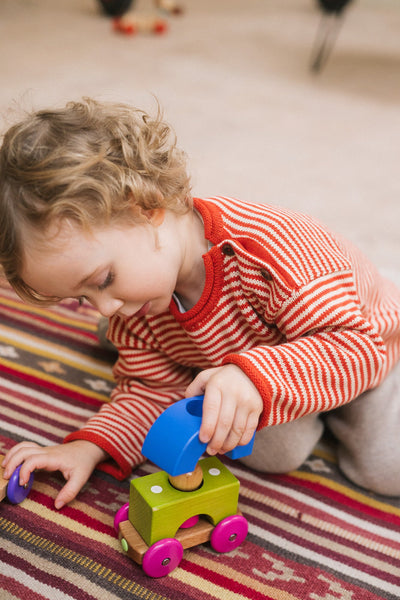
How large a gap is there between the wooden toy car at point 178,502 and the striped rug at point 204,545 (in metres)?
0.03

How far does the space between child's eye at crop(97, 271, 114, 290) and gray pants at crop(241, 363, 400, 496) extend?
339 mm

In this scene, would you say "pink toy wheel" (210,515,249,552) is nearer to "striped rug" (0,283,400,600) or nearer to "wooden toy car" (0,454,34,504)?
"striped rug" (0,283,400,600)

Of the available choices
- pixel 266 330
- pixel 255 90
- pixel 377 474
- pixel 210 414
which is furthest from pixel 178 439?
pixel 255 90

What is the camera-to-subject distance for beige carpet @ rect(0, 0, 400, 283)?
185 cm

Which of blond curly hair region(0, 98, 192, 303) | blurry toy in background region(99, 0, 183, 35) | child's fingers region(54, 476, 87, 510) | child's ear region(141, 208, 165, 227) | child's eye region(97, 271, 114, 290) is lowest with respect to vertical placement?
blurry toy in background region(99, 0, 183, 35)

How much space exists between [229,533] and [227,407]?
18cm

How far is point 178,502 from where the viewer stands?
26.4 inches

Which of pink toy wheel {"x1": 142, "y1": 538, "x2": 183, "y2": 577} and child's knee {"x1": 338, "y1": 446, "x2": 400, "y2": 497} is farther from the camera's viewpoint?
child's knee {"x1": 338, "y1": 446, "x2": 400, "y2": 497}

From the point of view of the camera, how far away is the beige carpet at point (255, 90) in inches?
72.9

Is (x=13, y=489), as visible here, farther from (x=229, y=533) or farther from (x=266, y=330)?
(x=266, y=330)

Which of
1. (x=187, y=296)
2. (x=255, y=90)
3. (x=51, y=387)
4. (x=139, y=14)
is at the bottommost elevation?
(x=139, y=14)

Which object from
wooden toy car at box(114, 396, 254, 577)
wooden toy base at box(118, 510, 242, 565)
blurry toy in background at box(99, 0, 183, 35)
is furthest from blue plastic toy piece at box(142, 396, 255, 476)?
blurry toy in background at box(99, 0, 183, 35)

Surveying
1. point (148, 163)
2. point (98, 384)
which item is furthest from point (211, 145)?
point (148, 163)

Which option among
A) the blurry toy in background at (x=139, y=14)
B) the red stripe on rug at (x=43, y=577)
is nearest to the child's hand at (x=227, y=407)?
the red stripe on rug at (x=43, y=577)
